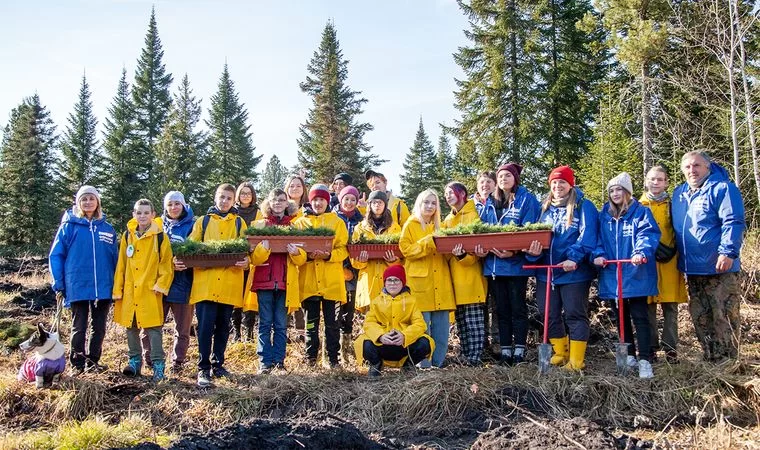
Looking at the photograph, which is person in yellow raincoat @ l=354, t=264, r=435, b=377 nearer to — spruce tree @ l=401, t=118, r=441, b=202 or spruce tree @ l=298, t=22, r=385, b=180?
spruce tree @ l=298, t=22, r=385, b=180

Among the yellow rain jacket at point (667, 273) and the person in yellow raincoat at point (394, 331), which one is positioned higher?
the yellow rain jacket at point (667, 273)

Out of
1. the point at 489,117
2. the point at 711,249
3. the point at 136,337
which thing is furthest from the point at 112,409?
the point at 489,117

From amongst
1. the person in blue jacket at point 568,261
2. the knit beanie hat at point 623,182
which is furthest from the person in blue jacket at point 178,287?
the knit beanie hat at point 623,182

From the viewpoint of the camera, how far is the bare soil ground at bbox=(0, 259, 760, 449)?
362 cm

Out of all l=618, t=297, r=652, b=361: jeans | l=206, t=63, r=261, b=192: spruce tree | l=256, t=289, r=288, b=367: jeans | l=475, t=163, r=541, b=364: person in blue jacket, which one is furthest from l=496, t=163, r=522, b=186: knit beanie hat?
l=206, t=63, r=261, b=192: spruce tree

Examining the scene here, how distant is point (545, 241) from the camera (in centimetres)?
568

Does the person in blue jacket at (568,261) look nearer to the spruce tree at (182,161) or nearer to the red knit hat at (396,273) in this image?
the red knit hat at (396,273)

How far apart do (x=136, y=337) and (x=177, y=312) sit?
550 millimetres

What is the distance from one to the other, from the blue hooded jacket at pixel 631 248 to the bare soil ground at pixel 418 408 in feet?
2.60

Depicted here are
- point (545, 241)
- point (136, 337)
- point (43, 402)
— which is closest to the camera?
point (43, 402)

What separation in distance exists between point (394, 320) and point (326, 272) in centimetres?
101

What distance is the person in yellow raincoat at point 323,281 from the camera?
632 centimetres

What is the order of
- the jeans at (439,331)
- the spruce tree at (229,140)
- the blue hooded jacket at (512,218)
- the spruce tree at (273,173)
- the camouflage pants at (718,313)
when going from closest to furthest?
the camouflage pants at (718,313) → the blue hooded jacket at (512,218) → the jeans at (439,331) → the spruce tree at (229,140) → the spruce tree at (273,173)

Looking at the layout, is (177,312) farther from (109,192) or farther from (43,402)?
(109,192)
